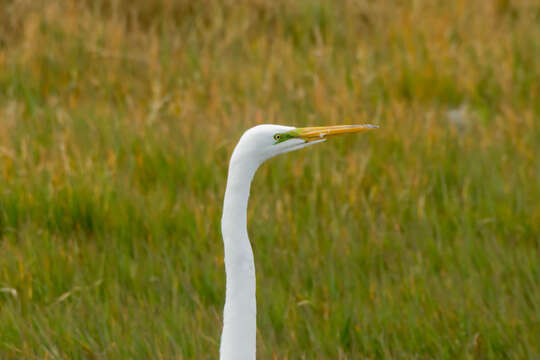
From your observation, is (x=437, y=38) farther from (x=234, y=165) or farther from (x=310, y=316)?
(x=234, y=165)

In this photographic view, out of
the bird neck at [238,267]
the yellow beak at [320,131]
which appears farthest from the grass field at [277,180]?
the yellow beak at [320,131]

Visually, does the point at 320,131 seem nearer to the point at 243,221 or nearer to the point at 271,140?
the point at 271,140

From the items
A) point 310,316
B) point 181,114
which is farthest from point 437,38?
point 310,316

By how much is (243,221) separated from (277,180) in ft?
7.14

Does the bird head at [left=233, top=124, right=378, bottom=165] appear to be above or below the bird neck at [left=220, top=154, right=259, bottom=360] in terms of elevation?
above

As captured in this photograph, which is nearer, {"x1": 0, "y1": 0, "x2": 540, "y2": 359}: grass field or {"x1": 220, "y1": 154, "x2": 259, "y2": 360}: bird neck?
{"x1": 220, "y1": 154, "x2": 259, "y2": 360}: bird neck

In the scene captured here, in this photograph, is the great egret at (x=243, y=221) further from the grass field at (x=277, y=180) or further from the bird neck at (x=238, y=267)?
the grass field at (x=277, y=180)

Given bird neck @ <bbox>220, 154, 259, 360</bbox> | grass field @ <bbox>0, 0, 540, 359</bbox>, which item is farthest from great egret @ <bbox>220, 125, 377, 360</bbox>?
grass field @ <bbox>0, 0, 540, 359</bbox>

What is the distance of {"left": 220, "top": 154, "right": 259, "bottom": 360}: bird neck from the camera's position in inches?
78.1

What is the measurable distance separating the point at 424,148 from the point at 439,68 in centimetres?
126

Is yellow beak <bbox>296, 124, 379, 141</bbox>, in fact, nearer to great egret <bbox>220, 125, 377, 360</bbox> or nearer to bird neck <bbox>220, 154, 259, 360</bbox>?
great egret <bbox>220, 125, 377, 360</bbox>

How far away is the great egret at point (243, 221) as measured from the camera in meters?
1.98

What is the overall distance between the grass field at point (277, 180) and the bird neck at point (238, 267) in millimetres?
826

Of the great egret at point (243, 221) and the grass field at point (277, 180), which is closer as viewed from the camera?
the great egret at point (243, 221)
